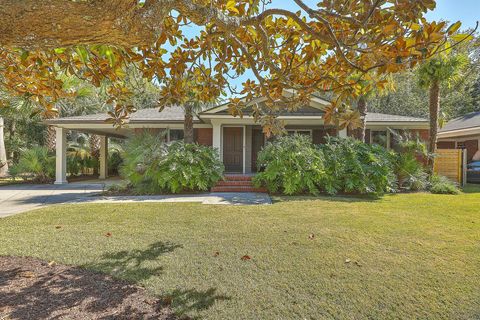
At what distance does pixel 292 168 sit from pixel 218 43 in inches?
274

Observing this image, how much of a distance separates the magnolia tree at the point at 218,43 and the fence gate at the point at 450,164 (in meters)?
12.6

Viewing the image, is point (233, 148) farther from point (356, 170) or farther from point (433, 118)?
point (433, 118)

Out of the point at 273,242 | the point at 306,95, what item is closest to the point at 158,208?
the point at 273,242

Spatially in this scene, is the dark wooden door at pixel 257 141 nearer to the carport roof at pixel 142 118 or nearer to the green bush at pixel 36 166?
the carport roof at pixel 142 118

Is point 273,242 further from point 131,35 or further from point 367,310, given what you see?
point 131,35

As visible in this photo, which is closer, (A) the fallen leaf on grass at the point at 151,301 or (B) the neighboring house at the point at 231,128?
(A) the fallen leaf on grass at the point at 151,301

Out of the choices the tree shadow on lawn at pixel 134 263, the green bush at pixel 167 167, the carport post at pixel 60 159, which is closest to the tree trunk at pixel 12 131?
the carport post at pixel 60 159

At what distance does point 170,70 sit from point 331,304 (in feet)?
11.3

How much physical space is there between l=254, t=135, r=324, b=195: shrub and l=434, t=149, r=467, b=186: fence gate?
7.17 m

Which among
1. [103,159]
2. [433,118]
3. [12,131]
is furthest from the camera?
[12,131]

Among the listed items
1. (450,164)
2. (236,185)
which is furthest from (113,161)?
(450,164)

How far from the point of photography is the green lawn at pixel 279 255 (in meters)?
2.88

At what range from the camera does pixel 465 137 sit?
1934 cm

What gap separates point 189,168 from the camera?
10.5 metres
